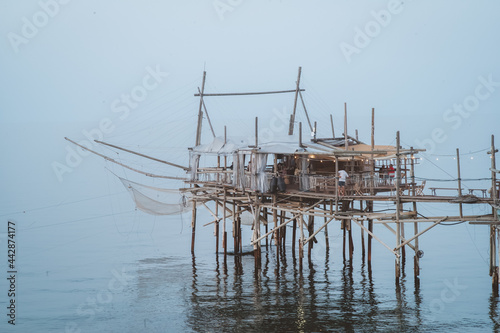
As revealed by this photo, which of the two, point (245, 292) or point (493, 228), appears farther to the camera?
point (245, 292)

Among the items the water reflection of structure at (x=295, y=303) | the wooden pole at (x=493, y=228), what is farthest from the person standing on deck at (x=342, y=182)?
the wooden pole at (x=493, y=228)

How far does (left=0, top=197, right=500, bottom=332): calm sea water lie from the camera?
72.7ft

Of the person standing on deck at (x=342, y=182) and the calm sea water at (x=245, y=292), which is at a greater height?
the person standing on deck at (x=342, y=182)

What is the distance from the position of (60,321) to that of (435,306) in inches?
613

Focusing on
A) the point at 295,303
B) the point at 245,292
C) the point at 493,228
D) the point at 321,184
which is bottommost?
the point at 295,303

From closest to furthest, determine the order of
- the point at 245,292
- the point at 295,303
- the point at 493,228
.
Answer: the point at 493,228 < the point at 295,303 < the point at 245,292

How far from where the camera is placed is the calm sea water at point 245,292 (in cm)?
2217

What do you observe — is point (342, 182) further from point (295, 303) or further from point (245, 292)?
point (245, 292)

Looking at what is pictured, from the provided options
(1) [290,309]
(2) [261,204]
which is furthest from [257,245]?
(1) [290,309]

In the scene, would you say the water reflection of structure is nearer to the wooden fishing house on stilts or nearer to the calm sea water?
the calm sea water

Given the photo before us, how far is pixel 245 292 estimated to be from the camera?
88.1ft

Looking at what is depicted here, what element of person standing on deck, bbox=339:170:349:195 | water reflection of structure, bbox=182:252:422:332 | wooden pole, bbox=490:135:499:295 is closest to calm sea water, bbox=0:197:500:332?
water reflection of structure, bbox=182:252:422:332

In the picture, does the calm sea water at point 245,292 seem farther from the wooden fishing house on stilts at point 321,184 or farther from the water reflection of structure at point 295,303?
the wooden fishing house on stilts at point 321,184

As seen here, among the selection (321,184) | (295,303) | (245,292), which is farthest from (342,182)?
(245,292)
